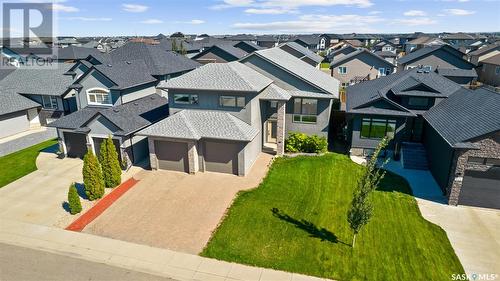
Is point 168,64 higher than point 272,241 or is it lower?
higher

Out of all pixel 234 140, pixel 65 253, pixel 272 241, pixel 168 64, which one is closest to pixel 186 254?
pixel 272 241

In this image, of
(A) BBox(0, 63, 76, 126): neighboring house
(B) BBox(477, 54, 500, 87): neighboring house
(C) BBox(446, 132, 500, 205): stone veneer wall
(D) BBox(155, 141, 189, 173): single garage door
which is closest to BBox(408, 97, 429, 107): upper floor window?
(C) BBox(446, 132, 500, 205): stone veneer wall

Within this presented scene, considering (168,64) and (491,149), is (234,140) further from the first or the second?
(168,64)

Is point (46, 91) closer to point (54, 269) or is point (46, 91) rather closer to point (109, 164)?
point (109, 164)

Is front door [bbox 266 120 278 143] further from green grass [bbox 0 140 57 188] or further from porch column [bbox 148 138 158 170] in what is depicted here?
green grass [bbox 0 140 57 188]

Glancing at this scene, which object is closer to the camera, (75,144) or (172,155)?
(172,155)

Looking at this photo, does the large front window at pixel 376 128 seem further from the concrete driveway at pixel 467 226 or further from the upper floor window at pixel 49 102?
the upper floor window at pixel 49 102

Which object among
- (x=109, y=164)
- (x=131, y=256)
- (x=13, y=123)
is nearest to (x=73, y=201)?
(x=109, y=164)
